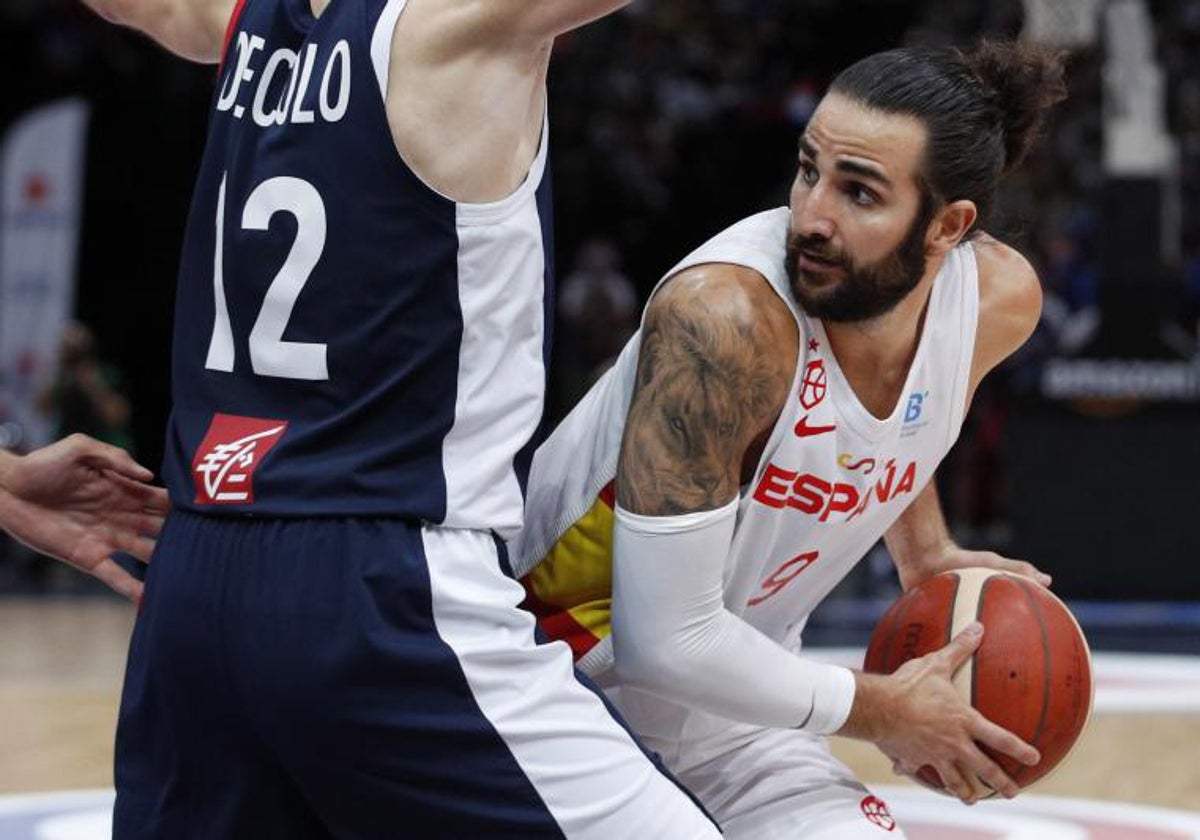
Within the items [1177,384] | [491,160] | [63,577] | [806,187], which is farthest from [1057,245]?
[491,160]

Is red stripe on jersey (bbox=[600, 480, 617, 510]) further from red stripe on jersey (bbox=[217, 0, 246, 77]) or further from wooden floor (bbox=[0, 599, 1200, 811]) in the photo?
wooden floor (bbox=[0, 599, 1200, 811])

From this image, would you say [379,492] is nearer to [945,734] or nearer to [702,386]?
[702,386]

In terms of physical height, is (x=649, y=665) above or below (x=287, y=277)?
below

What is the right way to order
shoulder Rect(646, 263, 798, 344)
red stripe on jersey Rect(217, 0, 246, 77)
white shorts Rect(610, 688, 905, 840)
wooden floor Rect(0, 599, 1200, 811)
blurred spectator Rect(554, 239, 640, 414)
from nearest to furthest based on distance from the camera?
red stripe on jersey Rect(217, 0, 246, 77), shoulder Rect(646, 263, 798, 344), white shorts Rect(610, 688, 905, 840), wooden floor Rect(0, 599, 1200, 811), blurred spectator Rect(554, 239, 640, 414)

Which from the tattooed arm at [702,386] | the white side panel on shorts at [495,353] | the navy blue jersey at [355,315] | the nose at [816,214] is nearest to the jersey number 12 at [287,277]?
the navy blue jersey at [355,315]

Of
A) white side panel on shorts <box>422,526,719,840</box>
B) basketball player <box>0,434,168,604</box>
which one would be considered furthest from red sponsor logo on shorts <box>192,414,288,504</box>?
basketball player <box>0,434,168,604</box>

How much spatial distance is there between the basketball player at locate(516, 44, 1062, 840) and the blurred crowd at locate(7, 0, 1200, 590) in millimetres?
8227

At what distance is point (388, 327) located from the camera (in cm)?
241

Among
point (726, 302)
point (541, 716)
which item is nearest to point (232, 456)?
point (541, 716)

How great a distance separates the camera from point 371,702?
93.2 inches

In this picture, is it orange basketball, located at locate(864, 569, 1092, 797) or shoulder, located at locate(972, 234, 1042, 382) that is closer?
orange basketball, located at locate(864, 569, 1092, 797)

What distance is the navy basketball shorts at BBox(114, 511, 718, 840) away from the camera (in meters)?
2.36

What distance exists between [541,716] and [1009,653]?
37.1 inches

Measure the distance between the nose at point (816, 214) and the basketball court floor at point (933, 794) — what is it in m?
0.94
